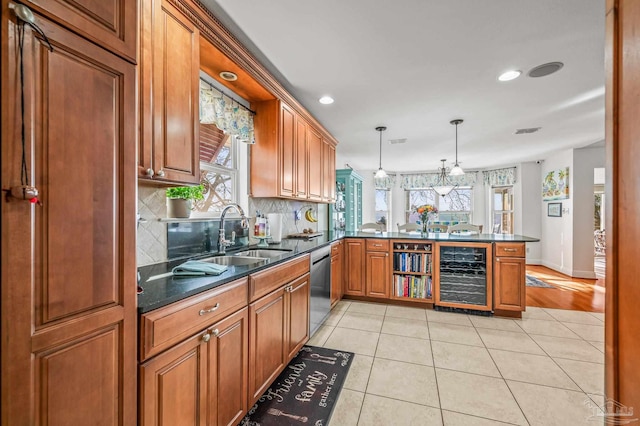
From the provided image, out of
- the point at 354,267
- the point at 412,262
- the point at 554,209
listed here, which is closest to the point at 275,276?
the point at 354,267

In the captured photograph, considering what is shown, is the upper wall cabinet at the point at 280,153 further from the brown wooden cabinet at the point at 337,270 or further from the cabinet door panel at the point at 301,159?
the brown wooden cabinet at the point at 337,270

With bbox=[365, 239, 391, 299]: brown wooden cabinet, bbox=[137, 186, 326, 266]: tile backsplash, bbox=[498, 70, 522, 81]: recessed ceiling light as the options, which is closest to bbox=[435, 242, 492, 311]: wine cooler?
bbox=[365, 239, 391, 299]: brown wooden cabinet

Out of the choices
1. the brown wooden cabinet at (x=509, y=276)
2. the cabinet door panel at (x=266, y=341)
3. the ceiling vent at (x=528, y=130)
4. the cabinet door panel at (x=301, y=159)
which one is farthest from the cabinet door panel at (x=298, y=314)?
the ceiling vent at (x=528, y=130)

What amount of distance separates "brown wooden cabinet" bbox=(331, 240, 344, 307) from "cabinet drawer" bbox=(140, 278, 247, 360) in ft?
6.44

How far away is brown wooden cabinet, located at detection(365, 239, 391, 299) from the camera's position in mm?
3686

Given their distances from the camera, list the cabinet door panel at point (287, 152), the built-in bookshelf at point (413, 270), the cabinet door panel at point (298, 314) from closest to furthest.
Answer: the cabinet door panel at point (298, 314) → the cabinet door panel at point (287, 152) → the built-in bookshelf at point (413, 270)

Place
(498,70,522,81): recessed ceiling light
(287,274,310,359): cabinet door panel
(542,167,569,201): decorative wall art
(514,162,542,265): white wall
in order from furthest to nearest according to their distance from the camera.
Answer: (514,162,542,265): white wall < (542,167,569,201): decorative wall art < (498,70,522,81): recessed ceiling light < (287,274,310,359): cabinet door panel

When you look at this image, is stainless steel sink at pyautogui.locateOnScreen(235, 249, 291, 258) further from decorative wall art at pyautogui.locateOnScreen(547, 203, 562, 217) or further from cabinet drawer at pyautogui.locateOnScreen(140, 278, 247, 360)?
decorative wall art at pyautogui.locateOnScreen(547, 203, 562, 217)

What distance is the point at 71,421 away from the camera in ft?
2.46

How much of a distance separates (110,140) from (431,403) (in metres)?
2.24

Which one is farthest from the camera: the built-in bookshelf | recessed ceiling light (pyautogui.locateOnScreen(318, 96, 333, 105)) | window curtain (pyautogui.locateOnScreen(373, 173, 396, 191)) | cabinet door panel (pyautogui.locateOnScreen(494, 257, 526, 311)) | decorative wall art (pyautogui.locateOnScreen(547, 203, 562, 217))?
window curtain (pyautogui.locateOnScreen(373, 173, 396, 191))

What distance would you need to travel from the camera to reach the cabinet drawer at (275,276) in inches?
63.3

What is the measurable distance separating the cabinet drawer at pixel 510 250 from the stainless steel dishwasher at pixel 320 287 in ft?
6.72

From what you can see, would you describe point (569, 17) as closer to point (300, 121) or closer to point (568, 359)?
point (300, 121)
